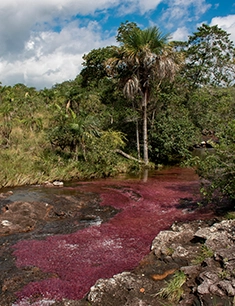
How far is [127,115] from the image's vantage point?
2394 centimetres

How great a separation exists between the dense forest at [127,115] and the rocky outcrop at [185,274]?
15.1 ft

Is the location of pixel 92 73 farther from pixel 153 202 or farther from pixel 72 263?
pixel 72 263

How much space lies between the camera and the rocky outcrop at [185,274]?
547cm

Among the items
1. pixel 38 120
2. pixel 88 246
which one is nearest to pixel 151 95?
pixel 38 120

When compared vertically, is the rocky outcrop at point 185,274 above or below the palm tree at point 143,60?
below

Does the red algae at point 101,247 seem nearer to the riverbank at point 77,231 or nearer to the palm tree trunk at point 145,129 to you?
the riverbank at point 77,231

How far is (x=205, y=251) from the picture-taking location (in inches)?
289

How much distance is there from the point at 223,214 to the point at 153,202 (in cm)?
368

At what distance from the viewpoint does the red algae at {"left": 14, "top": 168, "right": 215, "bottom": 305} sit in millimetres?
6867

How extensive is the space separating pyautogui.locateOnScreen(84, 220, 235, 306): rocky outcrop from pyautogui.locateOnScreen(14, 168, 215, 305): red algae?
650 millimetres

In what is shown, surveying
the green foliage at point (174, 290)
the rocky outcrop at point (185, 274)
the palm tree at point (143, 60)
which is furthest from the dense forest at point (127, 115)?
the green foliage at point (174, 290)

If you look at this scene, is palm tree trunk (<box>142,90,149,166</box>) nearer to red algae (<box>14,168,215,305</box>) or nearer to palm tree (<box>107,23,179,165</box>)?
palm tree (<box>107,23,179,165</box>)

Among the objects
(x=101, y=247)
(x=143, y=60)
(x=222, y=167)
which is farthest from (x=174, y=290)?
(x=143, y=60)

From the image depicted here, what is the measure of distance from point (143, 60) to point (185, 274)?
16.5m
